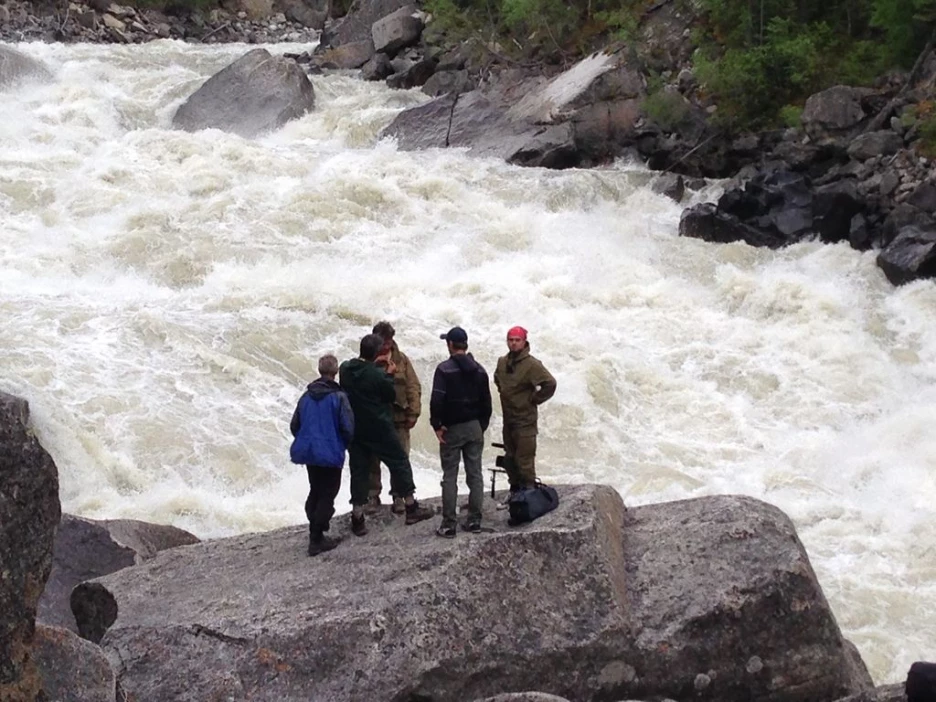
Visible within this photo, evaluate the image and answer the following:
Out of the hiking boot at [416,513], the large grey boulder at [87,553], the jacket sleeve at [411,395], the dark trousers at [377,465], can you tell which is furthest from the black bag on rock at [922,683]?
the large grey boulder at [87,553]

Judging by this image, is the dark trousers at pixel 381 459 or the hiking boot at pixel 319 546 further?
the dark trousers at pixel 381 459

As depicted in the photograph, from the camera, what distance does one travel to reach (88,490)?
38.2ft

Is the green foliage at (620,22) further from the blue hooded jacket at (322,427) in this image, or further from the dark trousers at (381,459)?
the blue hooded jacket at (322,427)

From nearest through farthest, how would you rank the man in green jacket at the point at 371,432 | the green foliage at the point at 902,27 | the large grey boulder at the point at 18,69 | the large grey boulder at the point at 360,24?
1. the man in green jacket at the point at 371,432
2. the green foliage at the point at 902,27
3. the large grey boulder at the point at 18,69
4. the large grey boulder at the point at 360,24

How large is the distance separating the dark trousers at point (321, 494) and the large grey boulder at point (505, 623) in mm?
253

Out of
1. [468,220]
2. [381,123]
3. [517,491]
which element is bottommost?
[517,491]

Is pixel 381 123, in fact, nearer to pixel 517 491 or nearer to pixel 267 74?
pixel 267 74

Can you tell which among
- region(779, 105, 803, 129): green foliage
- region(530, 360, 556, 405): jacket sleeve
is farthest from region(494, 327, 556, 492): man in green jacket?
region(779, 105, 803, 129): green foliage

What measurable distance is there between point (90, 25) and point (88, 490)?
33.6 meters

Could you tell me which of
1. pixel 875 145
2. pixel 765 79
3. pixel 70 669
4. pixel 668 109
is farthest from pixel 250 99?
pixel 70 669

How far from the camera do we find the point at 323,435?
7.51 meters

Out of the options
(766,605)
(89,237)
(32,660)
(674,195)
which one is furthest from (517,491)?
(674,195)

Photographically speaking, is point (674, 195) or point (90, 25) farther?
point (90, 25)

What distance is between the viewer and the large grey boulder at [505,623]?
6.78 m
